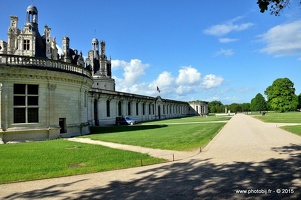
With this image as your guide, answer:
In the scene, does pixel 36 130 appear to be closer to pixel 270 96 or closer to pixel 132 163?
pixel 132 163

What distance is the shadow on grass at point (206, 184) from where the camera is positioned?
5984mm

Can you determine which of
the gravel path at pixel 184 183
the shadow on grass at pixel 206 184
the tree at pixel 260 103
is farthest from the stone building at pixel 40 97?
the tree at pixel 260 103

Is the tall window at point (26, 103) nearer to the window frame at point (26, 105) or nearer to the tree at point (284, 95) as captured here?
the window frame at point (26, 105)

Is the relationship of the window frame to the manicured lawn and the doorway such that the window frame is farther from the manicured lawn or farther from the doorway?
the manicured lawn

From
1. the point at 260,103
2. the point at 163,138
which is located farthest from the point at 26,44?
the point at 260,103

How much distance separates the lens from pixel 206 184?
22.3ft

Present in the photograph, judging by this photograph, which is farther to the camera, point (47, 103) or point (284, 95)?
point (284, 95)

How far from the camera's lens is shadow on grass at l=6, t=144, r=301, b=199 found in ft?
19.6

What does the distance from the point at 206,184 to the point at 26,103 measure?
15.2 metres

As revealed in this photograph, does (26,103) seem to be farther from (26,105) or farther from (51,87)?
(51,87)

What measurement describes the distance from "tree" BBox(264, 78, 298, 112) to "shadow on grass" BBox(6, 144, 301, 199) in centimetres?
8666

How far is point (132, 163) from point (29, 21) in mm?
51134

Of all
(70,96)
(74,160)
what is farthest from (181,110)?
(74,160)

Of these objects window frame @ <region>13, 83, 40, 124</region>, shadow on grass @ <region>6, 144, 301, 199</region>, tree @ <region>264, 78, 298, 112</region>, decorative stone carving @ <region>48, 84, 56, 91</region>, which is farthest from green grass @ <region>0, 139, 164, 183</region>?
tree @ <region>264, 78, 298, 112</region>
